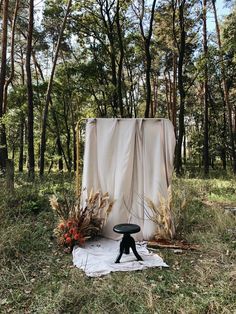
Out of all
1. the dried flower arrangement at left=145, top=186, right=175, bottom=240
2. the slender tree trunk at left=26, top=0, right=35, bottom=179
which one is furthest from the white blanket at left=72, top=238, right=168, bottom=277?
the slender tree trunk at left=26, top=0, right=35, bottom=179

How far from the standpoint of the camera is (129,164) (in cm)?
403

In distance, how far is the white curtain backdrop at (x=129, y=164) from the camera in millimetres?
3996

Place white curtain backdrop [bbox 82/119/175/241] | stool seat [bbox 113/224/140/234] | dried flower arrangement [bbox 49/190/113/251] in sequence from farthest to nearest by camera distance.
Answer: white curtain backdrop [bbox 82/119/175/241]
dried flower arrangement [bbox 49/190/113/251]
stool seat [bbox 113/224/140/234]

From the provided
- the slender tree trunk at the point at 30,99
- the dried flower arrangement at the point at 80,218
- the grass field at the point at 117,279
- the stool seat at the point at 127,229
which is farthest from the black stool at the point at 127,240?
the slender tree trunk at the point at 30,99

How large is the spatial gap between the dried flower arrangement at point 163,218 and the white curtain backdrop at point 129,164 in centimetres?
11

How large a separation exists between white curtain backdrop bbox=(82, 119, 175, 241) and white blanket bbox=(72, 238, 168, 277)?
1.25 feet

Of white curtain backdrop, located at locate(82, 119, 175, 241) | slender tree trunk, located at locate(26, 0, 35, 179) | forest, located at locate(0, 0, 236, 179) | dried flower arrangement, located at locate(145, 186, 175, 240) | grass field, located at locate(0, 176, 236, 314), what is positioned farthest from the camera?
forest, located at locate(0, 0, 236, 179)

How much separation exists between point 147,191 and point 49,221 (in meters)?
1.60

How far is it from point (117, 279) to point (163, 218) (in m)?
1.25

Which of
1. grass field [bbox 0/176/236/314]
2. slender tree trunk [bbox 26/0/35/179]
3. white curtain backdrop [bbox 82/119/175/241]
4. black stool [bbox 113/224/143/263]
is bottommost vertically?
grass field [bbox 0/176/236/314]

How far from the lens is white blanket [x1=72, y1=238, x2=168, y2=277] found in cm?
303

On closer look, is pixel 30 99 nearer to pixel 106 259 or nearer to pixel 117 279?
pixel 106 259

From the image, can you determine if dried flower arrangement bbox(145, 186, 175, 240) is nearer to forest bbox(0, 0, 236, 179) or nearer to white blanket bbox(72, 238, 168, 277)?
white blanket bbox(72, 238, 168, 277)

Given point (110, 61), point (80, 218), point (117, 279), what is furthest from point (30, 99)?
point (117, 279)
